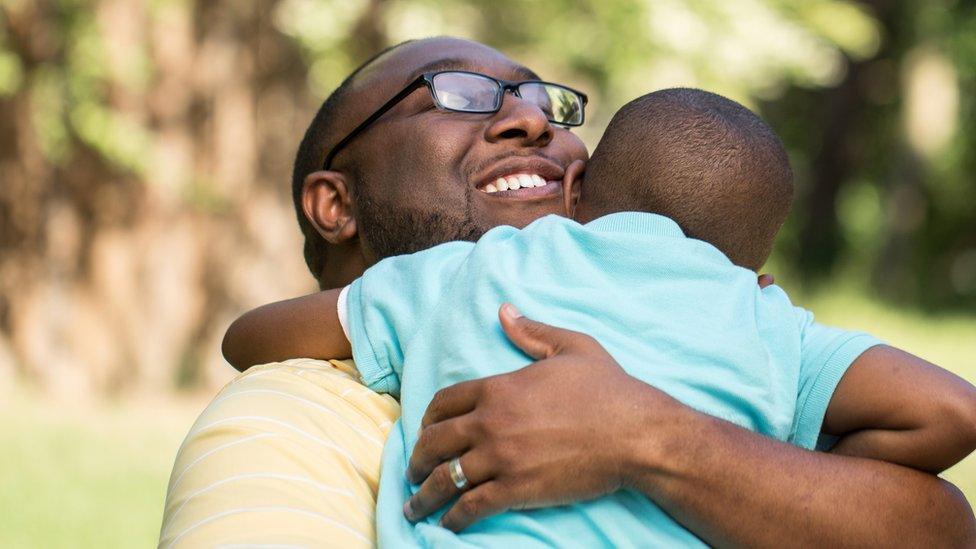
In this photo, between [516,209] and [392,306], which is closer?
[392,306]

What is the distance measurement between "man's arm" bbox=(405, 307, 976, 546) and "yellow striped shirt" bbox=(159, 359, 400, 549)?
0.15m

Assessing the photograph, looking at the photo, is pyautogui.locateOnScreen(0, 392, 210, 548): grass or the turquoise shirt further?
pyautogui.locateOnScreen(0, 392, 210, 548): grass

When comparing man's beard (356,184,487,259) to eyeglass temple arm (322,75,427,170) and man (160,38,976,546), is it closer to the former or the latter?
eyeglass temple arm (322,75,427,170)

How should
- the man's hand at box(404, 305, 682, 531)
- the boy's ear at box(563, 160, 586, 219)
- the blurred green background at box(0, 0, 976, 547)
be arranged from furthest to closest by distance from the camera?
the blurred green background at box(0, 0, 976, 547)
the boy's ear at box(563, 160, 586, 219)
the man's hand at box(404, 305, 682, 531)

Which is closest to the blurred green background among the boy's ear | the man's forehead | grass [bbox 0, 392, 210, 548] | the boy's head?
grass [bbox 0, 392, 210, 548]

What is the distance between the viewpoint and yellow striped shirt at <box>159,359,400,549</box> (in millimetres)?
1992

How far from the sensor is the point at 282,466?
2.10 m

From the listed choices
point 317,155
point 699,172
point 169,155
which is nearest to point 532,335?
point 699,172

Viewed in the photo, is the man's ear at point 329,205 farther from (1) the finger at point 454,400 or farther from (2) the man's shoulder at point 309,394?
(1) the finger at point 454,400

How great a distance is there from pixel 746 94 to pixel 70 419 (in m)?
6.80

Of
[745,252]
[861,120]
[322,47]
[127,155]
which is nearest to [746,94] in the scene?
[322,47]

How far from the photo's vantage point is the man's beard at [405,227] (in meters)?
3.00

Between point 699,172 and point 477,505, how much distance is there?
939 millimetres

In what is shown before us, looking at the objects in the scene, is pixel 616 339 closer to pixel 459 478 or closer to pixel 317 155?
pixel 459 478
